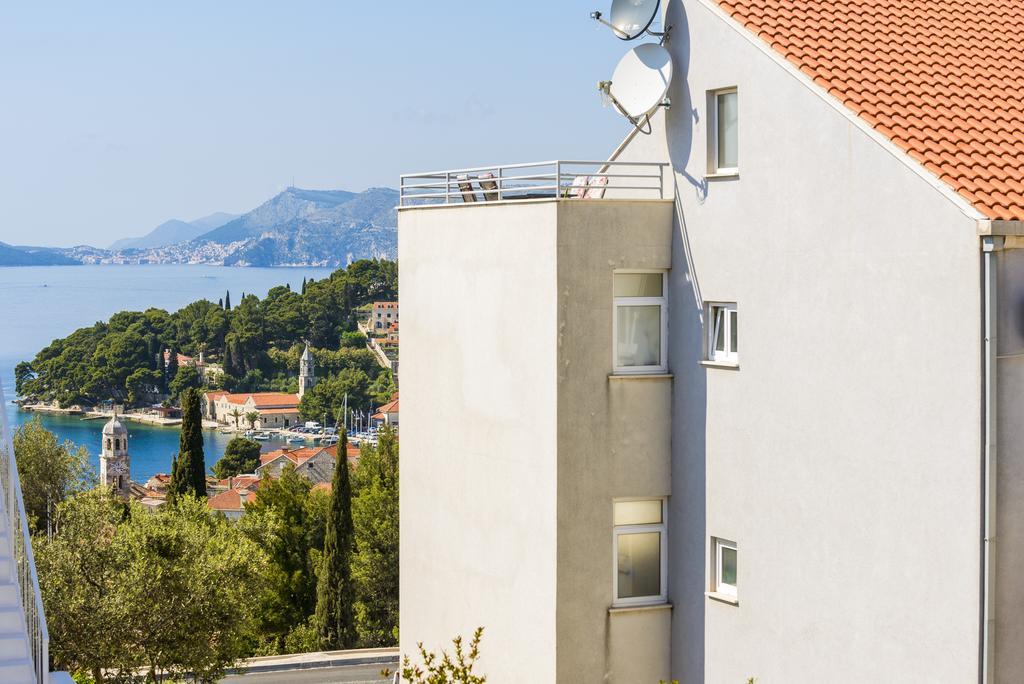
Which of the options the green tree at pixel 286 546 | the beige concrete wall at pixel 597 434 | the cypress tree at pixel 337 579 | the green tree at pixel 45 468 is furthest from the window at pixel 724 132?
the green tree at pixel 286 546

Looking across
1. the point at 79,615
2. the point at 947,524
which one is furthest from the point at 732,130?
the point at 79,615

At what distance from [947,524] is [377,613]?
49774 mm

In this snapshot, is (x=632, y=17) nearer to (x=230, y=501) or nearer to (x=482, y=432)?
(x=482, y=432)

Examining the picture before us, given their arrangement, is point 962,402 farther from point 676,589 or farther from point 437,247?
point 437,247

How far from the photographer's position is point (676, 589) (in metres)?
14.1

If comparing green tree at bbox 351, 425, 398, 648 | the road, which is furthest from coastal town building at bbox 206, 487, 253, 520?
the road

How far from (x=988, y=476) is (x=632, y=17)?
6792mm

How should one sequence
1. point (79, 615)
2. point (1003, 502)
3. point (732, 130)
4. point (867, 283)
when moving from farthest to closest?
point (79, 615), point (732, 130), point (867, 283), point (1003, 502)

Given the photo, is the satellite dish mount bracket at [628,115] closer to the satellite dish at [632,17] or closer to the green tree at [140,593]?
the satellite dish at [632,17]

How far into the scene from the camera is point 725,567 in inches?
539

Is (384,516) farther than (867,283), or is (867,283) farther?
(384,516)

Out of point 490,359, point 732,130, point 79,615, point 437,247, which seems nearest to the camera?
point 732,130

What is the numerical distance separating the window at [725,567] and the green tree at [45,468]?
30.2 metres

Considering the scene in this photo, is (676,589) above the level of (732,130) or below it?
below
